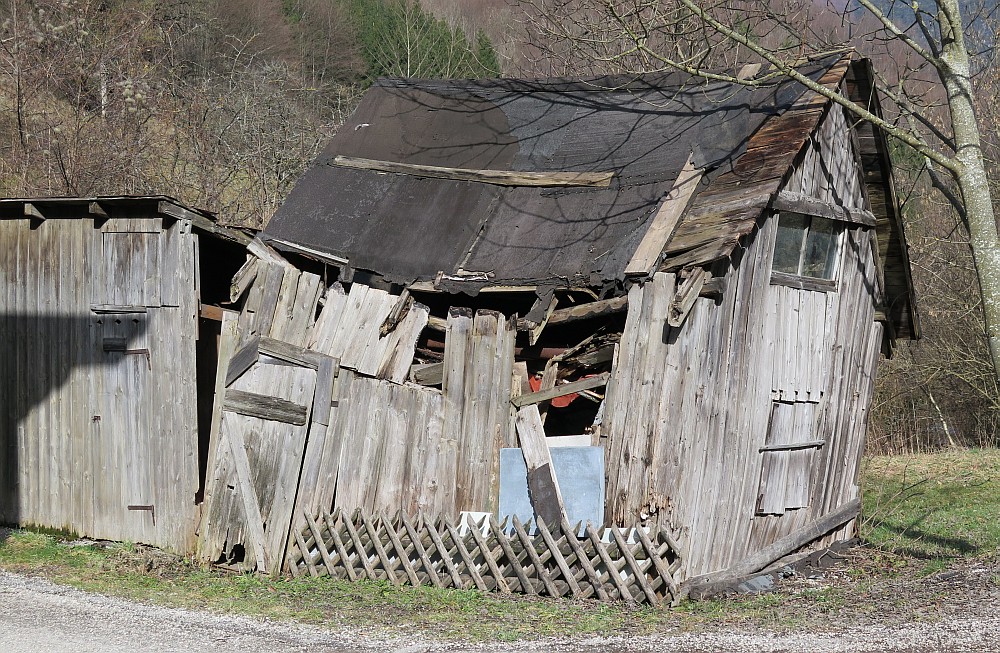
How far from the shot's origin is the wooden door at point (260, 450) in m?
9.24

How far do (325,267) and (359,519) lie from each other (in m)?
2.67

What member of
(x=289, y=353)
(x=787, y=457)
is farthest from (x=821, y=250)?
(x=289, y=353)

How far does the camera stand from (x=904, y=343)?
2170 centimetres

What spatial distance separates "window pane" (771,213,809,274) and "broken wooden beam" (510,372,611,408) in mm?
2568

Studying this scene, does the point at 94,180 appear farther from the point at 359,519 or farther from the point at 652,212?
the point at 652,212

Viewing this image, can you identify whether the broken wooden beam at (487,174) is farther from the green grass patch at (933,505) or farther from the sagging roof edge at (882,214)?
the green grass patch at (933,505)

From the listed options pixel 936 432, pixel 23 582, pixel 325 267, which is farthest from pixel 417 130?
pixel 936 432

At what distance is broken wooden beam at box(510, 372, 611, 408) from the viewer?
8820mm

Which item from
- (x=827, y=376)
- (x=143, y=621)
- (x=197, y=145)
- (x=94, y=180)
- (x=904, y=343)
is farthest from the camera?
(x=904, y=343)

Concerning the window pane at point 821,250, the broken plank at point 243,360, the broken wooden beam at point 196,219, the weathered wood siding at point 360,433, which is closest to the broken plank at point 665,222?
the weathered wood siding at point 360,433

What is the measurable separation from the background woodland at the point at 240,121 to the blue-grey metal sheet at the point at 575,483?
5784mm

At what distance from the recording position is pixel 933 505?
45.5ft

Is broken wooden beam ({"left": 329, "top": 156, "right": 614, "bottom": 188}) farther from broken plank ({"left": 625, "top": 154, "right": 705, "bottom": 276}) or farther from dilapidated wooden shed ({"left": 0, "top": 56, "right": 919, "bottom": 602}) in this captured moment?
broken plank ({"left": 625, "top": 154, "right": 705, "bottom": 276})

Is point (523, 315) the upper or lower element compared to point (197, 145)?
lower
